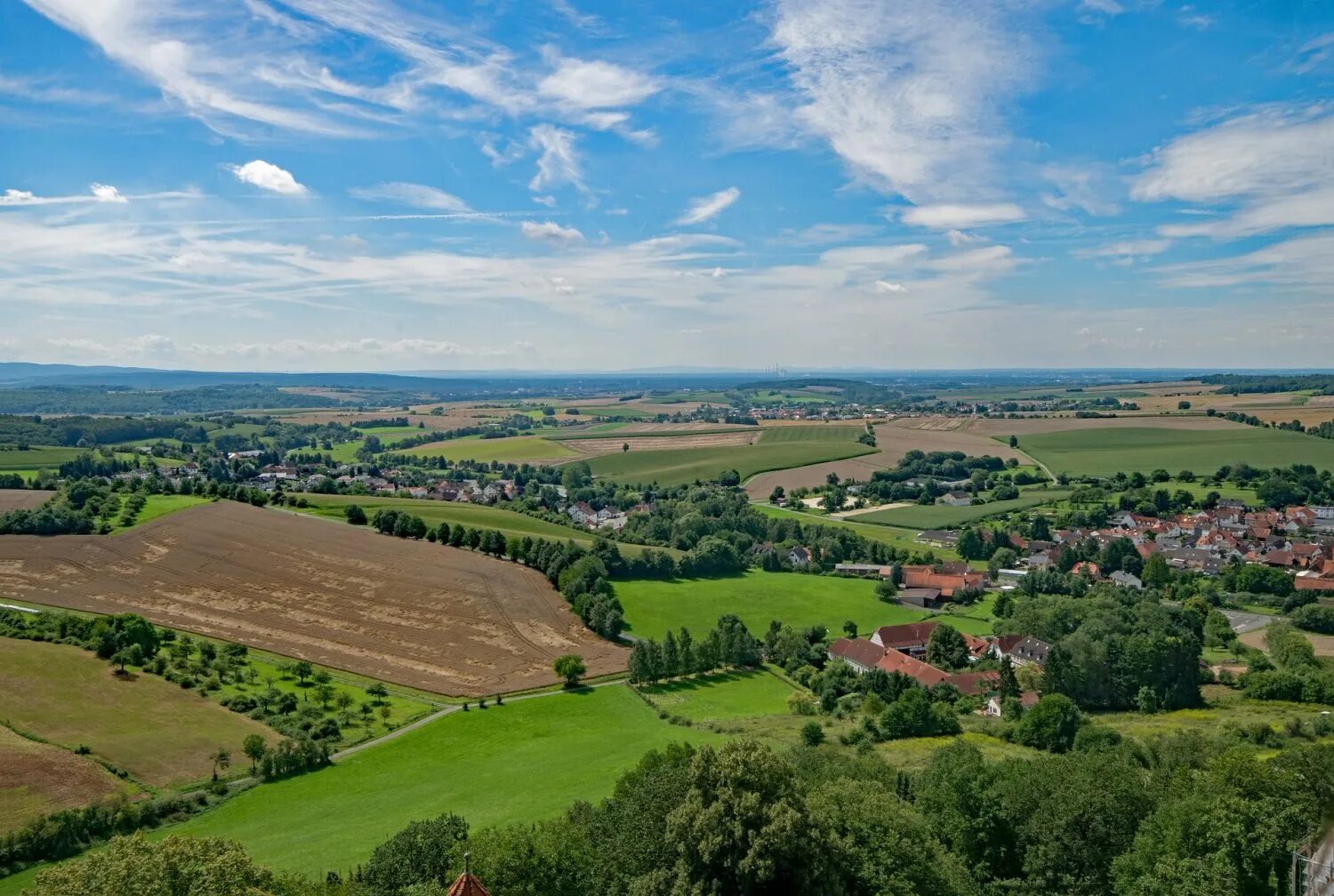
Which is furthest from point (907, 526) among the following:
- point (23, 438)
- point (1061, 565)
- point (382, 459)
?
point (23, 438)

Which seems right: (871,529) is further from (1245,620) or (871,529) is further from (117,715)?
(117,715)

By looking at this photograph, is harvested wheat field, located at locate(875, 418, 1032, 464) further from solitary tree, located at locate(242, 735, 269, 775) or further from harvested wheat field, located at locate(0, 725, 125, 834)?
harvested wheat field, located at locate(0, 725, 125, 834)

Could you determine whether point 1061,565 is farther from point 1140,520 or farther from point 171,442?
point 171,442

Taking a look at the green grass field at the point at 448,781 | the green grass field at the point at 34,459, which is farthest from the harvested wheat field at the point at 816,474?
the green grass field at the point at 34,459

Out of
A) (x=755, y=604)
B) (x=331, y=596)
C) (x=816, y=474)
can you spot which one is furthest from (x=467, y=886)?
(x=816, y=474)

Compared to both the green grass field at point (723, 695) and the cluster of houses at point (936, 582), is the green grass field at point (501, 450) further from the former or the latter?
the green grass field at point (723, 695)
